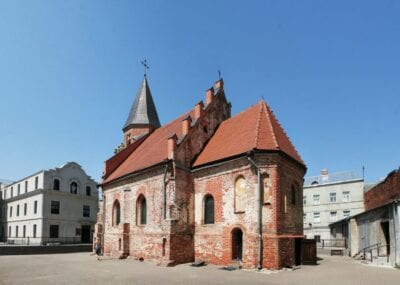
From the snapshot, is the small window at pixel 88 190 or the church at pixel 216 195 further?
the small window at pixel 88 190

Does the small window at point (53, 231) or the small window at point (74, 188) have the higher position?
the small window at point (74, 188)

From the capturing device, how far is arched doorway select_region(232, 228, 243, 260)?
61.3 feet

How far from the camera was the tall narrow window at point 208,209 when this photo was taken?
2044cm

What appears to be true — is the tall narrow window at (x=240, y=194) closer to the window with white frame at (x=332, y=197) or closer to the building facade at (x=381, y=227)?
the building facade at (x=381, y=227)

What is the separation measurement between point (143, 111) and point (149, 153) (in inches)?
426

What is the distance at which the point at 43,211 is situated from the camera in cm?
4041

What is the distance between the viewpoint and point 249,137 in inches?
781

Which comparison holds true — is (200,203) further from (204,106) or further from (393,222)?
(393,222)

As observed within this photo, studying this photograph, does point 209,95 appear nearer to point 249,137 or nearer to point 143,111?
point 249,137

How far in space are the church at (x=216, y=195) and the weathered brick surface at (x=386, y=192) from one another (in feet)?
25.1

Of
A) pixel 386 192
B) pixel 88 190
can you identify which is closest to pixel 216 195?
pixel 386 192

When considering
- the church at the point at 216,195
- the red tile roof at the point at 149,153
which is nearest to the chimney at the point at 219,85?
the church at the point at 216,195

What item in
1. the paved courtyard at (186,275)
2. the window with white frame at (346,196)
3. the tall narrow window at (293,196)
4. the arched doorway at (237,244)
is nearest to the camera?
the paved courtyard at (186,275)

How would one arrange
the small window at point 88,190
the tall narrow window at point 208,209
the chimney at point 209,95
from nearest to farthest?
the tall narrow window at point 208,209 → the chimney at point 209,95 → the small window at point 88,190
